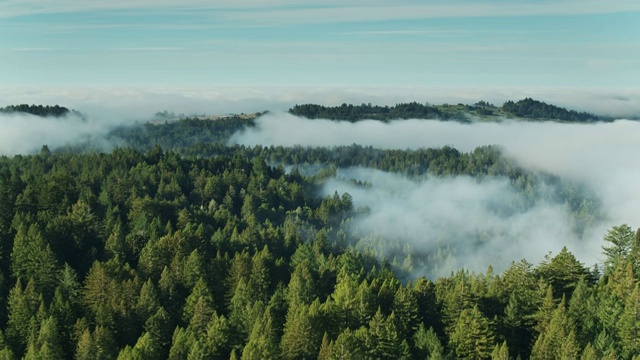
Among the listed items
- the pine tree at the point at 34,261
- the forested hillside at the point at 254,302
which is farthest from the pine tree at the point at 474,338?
the pine tree at the point at 34,261

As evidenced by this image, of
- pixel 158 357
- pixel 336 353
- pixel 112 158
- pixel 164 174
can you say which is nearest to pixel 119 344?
pixel 158 357

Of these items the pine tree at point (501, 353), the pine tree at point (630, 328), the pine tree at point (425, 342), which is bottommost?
the pine tree at point (425, 342)

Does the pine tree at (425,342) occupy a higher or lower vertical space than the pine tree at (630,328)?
lower

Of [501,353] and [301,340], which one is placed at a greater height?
[501,353]

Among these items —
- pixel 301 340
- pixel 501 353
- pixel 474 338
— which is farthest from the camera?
pixel 474 338

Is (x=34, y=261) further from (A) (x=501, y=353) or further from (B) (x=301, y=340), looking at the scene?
(A) (x=501, y=353)

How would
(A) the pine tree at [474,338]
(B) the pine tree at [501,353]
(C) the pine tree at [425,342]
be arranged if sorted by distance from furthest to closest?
(C) the pine tree at [425,342] → (A) the pine tree at [474,338] → (B) the pine tree at [501,353]

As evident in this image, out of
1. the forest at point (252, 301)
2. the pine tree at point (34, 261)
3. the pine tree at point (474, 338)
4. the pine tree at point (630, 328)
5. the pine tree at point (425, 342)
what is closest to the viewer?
the pine tree at point (630, 328)

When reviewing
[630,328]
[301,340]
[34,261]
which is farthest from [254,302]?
[630,328]

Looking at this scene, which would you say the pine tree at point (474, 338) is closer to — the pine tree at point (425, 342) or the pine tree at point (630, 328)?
the pine tree at point (425, 342)

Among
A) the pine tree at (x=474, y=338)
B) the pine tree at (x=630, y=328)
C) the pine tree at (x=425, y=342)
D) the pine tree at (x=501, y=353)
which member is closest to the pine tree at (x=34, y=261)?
the pine tree at (x=425, y=342)

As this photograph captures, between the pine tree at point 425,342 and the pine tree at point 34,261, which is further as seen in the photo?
the pine tree at point 34,261
